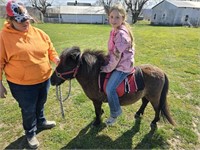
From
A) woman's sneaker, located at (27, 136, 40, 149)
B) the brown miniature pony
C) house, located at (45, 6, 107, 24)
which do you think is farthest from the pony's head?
house, located at (45, 6, 107, 24)

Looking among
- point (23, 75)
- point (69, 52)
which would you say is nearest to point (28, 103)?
point (23, 75)

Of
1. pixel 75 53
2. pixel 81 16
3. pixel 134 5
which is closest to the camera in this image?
pixel 75 53

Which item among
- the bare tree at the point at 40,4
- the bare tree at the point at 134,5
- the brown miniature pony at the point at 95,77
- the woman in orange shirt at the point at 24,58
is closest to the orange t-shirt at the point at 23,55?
the woman in orange shirt at the point at 24,58

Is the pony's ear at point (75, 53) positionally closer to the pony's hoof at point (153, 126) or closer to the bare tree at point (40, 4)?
the pony's hoof at point (153, 126)

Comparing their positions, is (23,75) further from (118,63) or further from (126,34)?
(126,34)

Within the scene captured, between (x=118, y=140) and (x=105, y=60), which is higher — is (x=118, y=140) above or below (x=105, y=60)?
below

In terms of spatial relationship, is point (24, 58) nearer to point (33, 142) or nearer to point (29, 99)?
point (29, 99)

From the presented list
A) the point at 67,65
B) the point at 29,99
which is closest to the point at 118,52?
the point at 67,65

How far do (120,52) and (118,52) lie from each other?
3 centimetres

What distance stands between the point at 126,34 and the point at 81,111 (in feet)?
7.63

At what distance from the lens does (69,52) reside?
299 centimetres

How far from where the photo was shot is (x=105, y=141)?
11.9 feet

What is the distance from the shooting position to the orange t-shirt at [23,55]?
2.71 metres

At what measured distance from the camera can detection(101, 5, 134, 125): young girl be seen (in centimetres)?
287
